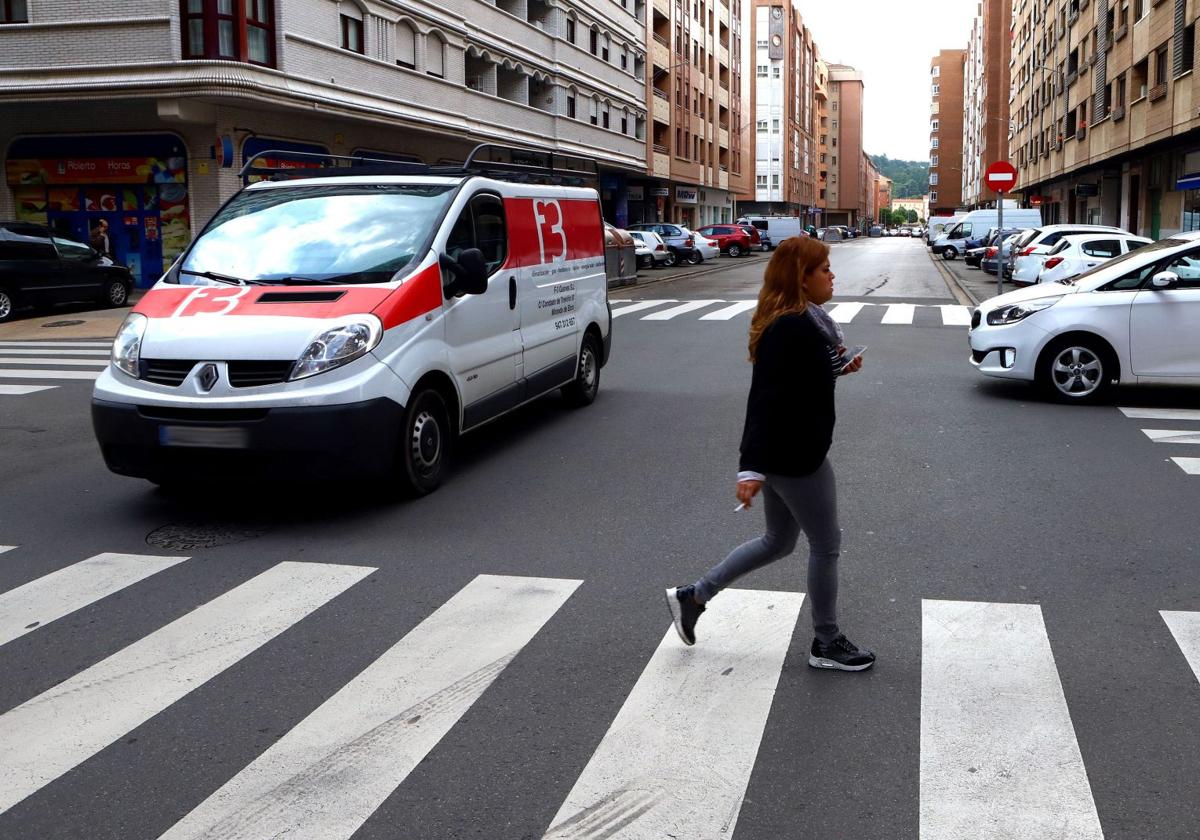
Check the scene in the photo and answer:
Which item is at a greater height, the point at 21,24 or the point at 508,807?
the point at 21,24

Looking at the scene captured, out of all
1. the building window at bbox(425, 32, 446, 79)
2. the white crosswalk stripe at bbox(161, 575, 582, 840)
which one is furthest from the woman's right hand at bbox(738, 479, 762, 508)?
Answer: the building window at bbox(425, 32, 446, 79)

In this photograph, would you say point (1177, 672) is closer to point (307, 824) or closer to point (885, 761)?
A: point (885, 761)

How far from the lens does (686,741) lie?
3.84m

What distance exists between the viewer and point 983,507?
6.98 metres

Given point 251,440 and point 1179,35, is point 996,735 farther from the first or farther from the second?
point 1179,35

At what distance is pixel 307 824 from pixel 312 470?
3.55 meters

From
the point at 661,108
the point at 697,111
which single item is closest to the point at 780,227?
the point at 697,111

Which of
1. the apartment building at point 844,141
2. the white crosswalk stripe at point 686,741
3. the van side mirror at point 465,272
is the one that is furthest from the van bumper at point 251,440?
the apartment building at point 844,141

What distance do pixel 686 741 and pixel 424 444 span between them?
155 inches

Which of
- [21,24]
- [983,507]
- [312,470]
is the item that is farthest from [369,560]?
[21,24]

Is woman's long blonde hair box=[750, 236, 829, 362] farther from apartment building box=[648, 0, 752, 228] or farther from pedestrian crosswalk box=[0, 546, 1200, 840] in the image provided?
apartment building box=[648, 0, 752, 228]

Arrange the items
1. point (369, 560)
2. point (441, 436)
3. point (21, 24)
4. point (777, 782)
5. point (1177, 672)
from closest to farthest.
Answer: point (777, 782) → point (1177, 672) → point (369, 560) → point (441, 436) → point (21, 24)

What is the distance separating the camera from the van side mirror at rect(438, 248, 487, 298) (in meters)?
7.62

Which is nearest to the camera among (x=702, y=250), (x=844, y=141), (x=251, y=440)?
(x=251, y=440)
